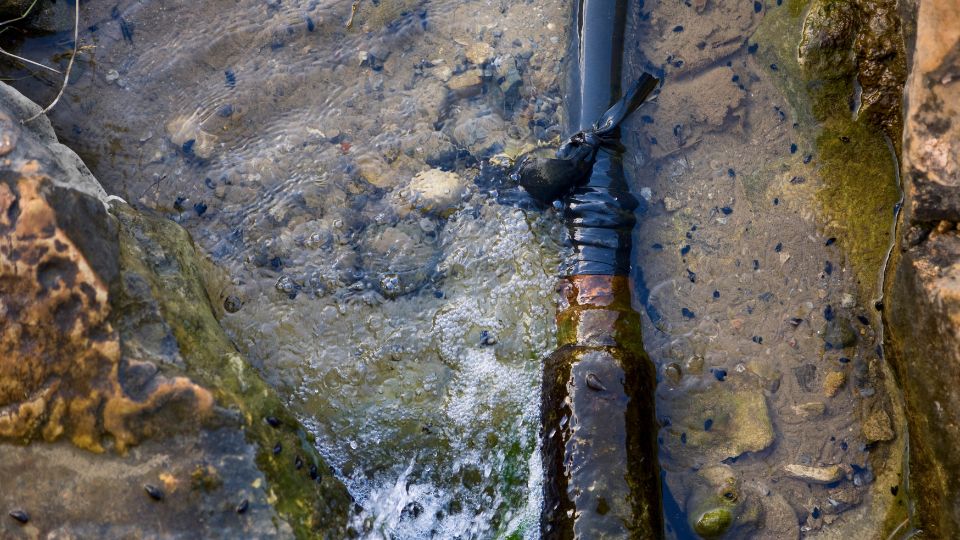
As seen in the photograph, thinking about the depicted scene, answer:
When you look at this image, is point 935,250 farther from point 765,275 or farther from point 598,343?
point 598,343

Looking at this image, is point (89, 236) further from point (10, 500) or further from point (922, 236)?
point (922, 236)

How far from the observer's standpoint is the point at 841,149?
4.39 metres

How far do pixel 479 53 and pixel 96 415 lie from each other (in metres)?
3.28

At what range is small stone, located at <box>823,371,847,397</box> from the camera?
4.05m

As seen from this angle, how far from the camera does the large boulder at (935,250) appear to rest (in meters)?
3.12

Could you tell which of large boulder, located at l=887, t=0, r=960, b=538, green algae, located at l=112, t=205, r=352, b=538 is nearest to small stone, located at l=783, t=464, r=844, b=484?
large boulder, located at l=887, t=0, r=960, b=538

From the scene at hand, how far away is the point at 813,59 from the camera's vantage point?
4512 millimetres

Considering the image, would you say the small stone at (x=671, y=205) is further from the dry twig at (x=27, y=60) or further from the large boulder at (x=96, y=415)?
the dry twig at (x=27, y=60)

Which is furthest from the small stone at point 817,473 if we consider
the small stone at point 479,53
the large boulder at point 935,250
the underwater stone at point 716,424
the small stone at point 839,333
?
the small stone at point 479,53

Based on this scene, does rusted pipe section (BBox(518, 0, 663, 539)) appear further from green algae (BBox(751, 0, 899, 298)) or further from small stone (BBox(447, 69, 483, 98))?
green algae (BBox(751, 0, 899, 298))

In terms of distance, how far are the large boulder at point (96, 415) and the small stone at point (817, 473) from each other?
2.68 m

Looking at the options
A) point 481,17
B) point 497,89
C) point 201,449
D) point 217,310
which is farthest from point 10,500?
point 481,17

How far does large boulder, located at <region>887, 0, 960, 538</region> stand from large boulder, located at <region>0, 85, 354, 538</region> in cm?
293

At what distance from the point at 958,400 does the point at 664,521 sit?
1572 mm
